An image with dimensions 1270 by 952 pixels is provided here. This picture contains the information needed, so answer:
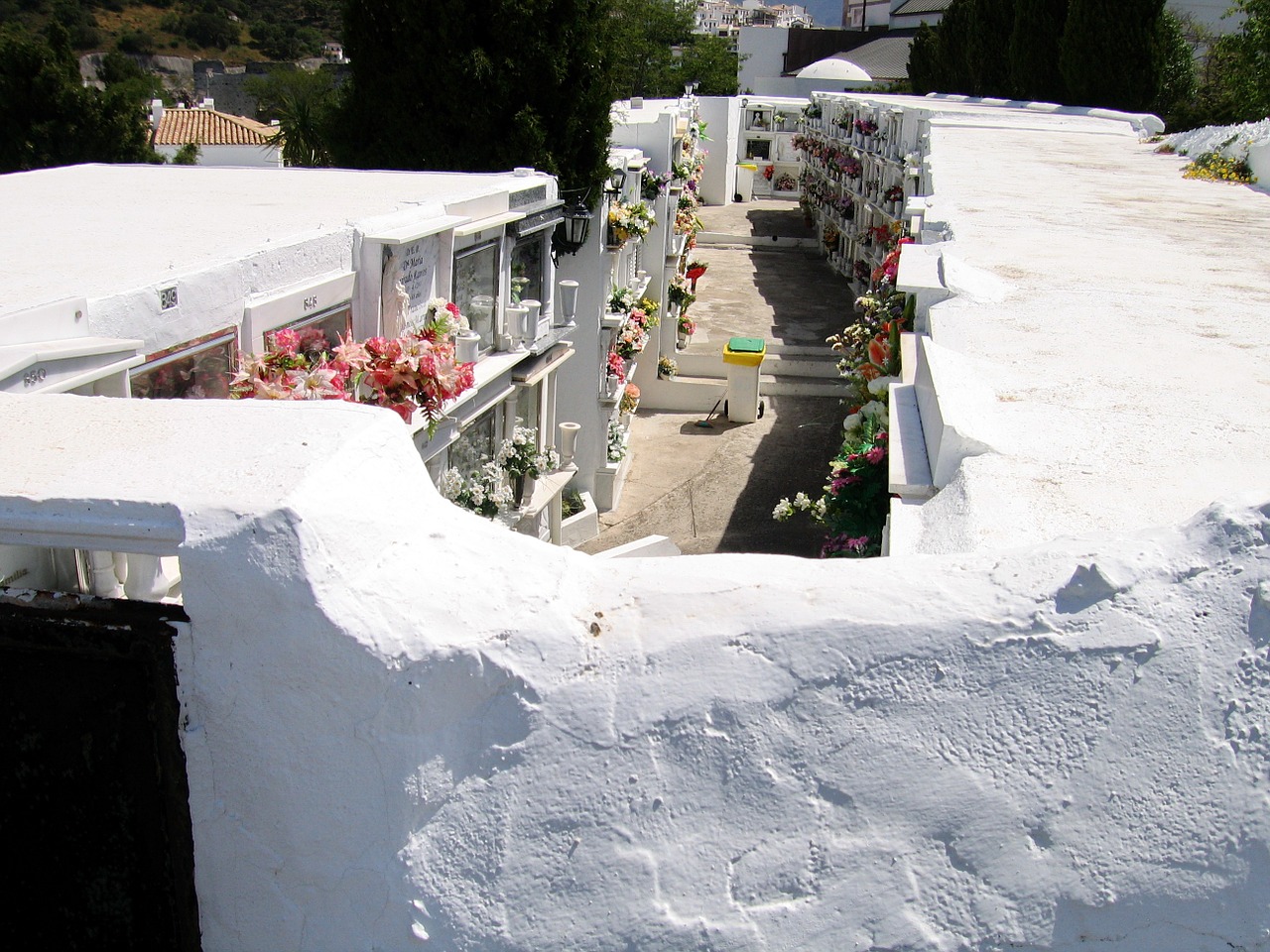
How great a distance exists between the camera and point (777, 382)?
19.1m

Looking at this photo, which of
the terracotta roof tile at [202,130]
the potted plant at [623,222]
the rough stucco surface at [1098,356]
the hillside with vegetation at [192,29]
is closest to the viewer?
the rough stucco surface at [1098,356]

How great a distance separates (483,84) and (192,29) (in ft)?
272

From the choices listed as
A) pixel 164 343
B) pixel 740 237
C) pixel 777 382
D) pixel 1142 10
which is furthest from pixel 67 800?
pixel 740 237

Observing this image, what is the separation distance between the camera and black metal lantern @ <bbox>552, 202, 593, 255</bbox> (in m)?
12.6

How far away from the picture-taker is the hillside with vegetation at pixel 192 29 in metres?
78.6

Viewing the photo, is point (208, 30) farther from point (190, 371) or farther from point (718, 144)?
point (190, 371)

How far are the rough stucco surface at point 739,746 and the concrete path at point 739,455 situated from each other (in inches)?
396

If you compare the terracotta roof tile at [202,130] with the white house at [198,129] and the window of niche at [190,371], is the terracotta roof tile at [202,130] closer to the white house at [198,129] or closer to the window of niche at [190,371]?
the white house at [198,129]

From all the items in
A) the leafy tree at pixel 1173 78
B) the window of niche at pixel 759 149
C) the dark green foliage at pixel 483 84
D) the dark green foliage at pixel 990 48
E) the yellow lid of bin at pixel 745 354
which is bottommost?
the yellow lid of bin at pixel 745 354

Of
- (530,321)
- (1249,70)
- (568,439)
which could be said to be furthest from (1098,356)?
(1249,70)

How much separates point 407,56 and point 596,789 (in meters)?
12.2

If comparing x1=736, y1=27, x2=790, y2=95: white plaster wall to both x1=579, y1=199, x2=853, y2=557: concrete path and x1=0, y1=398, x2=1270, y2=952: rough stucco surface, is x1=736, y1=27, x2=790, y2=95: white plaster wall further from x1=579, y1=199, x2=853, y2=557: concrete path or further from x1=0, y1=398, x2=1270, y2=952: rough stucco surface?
x1=0, y1=398, x2=1270, y2=952: rough stucco surface

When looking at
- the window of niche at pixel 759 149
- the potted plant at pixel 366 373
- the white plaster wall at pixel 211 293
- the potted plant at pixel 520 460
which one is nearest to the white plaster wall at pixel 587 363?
the potted plant at pixel 520 460

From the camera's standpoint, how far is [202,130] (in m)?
36.6
